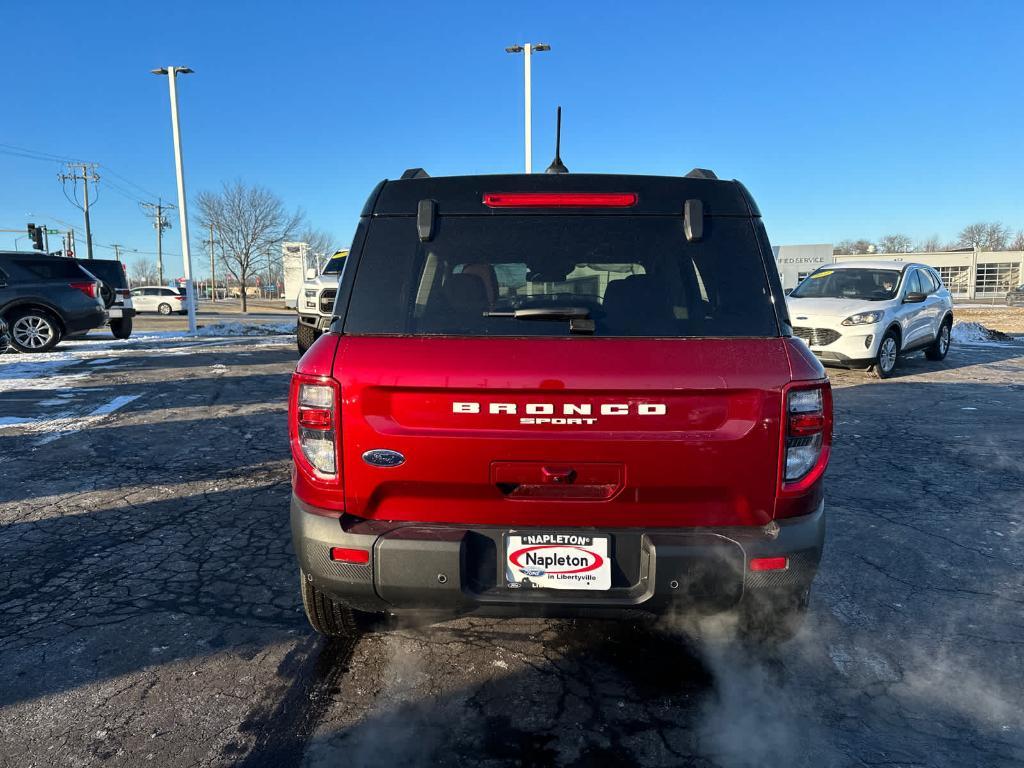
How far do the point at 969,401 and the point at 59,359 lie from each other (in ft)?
47.5

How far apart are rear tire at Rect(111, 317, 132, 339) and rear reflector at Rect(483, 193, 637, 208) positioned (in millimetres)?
15510

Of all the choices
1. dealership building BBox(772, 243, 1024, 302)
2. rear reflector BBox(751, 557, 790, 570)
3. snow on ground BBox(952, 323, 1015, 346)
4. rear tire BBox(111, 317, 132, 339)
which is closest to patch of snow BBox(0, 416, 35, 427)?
rear reflector BBox(751, 557, 790, 570)

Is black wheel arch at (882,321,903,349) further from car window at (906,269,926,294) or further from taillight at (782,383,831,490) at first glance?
taillight at (782,383,831,490)

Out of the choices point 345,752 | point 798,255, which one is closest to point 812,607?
point 345,752

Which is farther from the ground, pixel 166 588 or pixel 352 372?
pixel 352 372

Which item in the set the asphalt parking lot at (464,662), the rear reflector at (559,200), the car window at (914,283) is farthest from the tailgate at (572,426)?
the car window at (914,283)

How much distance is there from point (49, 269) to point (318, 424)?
44.4 ft

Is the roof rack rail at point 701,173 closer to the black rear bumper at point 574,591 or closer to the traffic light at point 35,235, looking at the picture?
the black rear bumper at point 574,591

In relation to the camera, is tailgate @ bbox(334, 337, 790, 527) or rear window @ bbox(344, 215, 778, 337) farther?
rear window @ bbox(344, 215, 778, 337)

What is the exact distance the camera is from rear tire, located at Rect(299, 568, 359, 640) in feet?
8.52

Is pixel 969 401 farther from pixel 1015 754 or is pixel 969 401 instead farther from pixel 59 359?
pixel 59 359

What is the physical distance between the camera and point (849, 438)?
255 inches

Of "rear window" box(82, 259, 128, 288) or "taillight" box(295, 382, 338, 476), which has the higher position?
"rear window" box(82, 259, 128, 288)

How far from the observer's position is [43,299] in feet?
41.1
